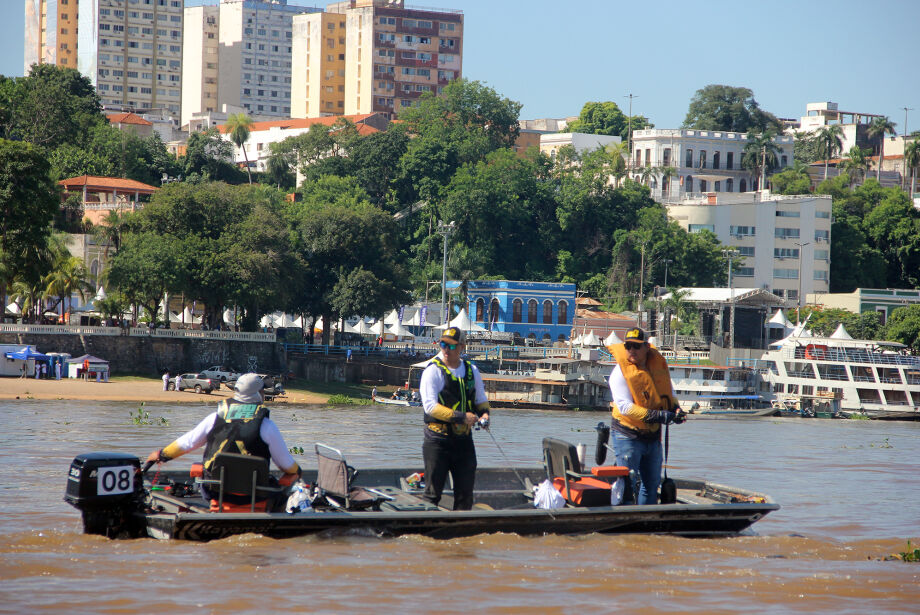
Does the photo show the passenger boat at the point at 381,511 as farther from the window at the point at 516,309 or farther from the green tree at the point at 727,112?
the green tree at the point at 727,112

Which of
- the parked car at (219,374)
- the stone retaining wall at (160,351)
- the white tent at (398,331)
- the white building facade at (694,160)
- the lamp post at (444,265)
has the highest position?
the white building facade at (694,160)

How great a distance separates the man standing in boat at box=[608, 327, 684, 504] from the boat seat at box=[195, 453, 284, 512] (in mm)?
A: 3419

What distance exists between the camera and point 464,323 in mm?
71875

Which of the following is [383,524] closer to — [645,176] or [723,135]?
[645,176]

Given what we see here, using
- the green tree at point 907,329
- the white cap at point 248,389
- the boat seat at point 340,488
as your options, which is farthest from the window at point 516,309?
the white cap at point 248,389

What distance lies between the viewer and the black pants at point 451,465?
10898 millimetres

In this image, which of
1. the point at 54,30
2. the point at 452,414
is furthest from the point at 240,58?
the point at 452,414

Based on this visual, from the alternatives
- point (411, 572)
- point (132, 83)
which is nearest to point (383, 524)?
point (411, 572)

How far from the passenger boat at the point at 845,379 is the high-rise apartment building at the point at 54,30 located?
11005 centimetres

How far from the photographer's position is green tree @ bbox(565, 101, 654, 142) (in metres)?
116

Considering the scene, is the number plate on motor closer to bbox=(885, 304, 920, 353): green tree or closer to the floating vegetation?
the floating vegetation

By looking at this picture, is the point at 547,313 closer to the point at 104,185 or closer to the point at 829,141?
the point at 104,185

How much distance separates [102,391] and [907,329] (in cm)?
4901

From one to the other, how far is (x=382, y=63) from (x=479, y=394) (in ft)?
404
